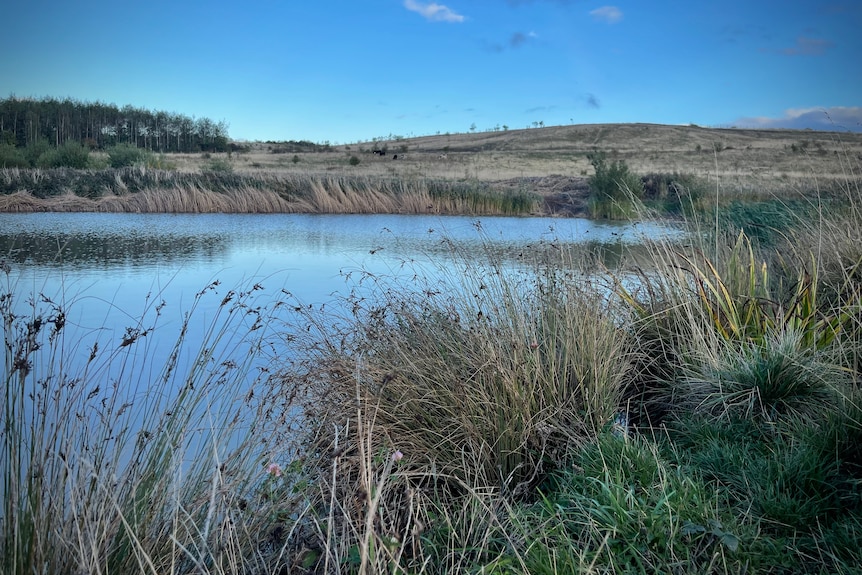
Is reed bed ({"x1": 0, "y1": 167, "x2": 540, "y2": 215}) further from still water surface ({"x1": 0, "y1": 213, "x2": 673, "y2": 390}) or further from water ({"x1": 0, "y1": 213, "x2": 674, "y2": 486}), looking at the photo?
water ({"x1": 0, "y1": 213, "x2": 674, "y2": 486})

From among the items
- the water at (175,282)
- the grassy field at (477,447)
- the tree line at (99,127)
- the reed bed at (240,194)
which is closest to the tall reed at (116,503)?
the grassy field at (477,447)

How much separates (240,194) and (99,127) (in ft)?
57.5

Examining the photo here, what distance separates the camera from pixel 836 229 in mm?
5211

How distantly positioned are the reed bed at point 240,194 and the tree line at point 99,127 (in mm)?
7036

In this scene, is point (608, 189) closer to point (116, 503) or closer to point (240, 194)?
point (240, 194)

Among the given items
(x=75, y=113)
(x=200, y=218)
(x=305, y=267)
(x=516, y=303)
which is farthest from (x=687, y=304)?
(x=75, y=113)

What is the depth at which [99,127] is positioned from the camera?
95.8 ft

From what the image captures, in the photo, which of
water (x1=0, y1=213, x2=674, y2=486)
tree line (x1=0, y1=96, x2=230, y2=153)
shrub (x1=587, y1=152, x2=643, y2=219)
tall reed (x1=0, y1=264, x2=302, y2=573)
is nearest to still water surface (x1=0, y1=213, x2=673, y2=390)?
water (x1=0, y1=213, x2=674, y2=486)

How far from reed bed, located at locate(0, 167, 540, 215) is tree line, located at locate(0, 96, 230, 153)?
23.1 feet

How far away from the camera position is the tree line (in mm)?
21438

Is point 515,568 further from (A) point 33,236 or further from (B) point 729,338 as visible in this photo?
(A) point 33,236

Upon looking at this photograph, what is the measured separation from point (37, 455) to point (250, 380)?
1.85 metres

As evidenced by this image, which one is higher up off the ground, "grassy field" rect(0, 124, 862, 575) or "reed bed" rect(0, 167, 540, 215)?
"reed bed" rect(0, 167, 540, 215)

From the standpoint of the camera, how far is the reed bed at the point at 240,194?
48.0ft
